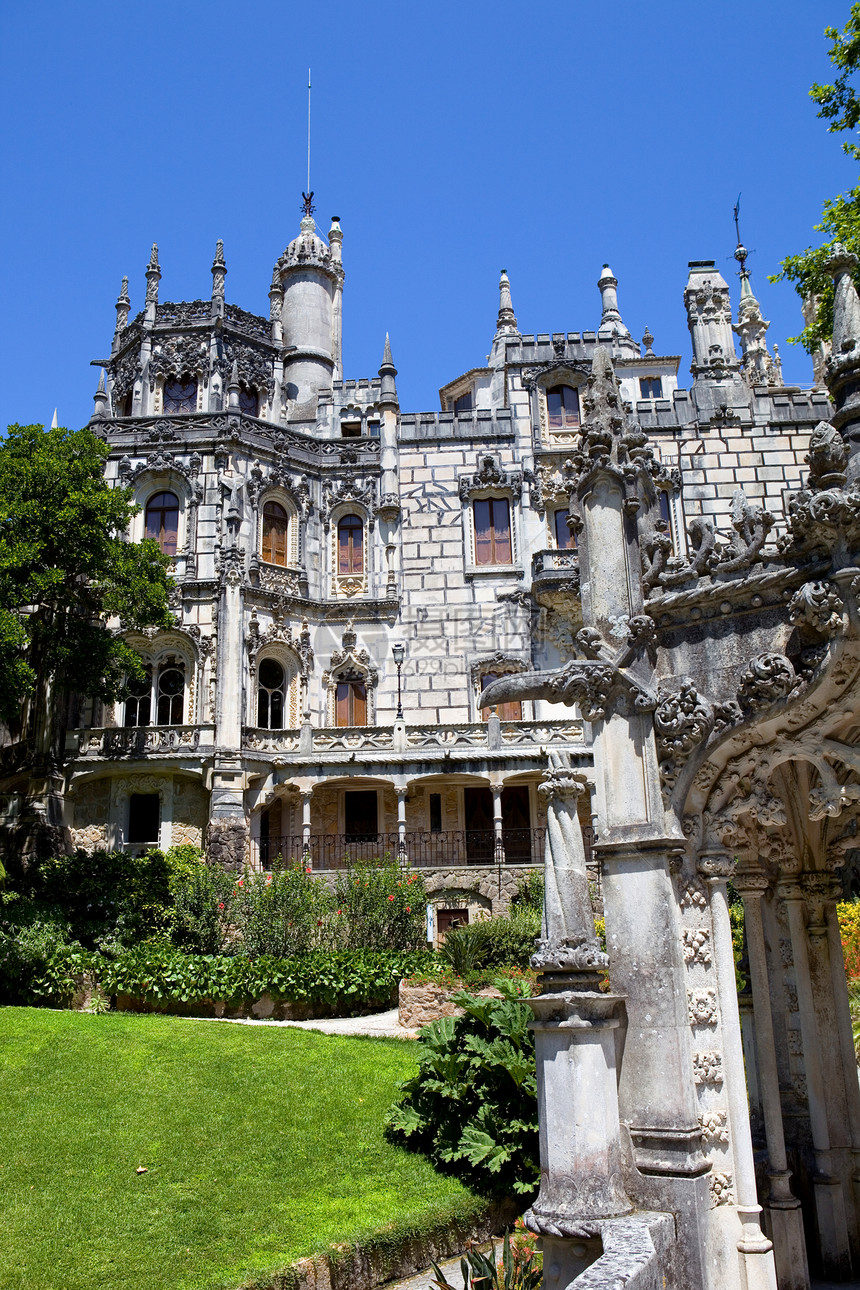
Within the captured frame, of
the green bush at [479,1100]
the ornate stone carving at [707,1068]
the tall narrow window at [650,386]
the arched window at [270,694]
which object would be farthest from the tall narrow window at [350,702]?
the ornate stone carving at [707,1068]

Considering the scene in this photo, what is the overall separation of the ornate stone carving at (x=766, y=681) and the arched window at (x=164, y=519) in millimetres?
30546

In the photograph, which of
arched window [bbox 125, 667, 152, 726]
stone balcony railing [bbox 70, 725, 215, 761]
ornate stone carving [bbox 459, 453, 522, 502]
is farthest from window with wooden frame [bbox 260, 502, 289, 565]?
stone balcony railing [bbox 70, 725, 215, 761]

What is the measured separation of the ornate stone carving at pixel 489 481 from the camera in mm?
37156

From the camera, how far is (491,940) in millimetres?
21250

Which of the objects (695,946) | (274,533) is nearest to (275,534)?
(274,533)

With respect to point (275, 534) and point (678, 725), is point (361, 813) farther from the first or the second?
point (678, 725)

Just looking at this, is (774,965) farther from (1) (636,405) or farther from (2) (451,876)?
(1) (636,405)

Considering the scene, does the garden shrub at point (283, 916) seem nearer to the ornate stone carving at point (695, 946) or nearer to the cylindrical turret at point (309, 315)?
the ornate stone carving at point (695, 946)

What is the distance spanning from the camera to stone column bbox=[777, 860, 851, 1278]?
8641 millimetres

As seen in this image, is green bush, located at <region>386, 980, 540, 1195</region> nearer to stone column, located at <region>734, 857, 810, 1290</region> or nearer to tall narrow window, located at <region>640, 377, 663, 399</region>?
stone column, located at <region>734, 857, 810, 1290</region>

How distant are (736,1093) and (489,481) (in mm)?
31255

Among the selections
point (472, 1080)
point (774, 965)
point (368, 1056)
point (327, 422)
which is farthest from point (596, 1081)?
point (327, 422)

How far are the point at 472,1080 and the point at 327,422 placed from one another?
32.4 meters

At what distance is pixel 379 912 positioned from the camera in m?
23.2
